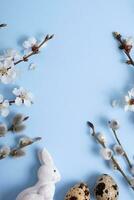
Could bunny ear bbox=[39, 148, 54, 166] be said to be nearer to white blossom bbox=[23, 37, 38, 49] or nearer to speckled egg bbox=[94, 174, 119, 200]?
speckled egg bbox=[94, 174, 119, 200]

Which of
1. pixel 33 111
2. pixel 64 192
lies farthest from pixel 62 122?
pixel 64 192

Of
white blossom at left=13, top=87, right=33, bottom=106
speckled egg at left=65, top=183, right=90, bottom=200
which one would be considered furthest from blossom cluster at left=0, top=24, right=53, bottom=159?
speckled egg at left=65, top=183, right=90, bottom=200

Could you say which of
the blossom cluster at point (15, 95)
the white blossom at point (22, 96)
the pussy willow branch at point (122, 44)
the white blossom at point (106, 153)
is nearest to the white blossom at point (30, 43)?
the blossom cluster at point (15, 95)

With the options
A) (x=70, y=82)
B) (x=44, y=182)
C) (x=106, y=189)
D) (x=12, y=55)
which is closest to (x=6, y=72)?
(x=12, y=55)

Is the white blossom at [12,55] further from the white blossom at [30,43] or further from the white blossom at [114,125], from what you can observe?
the white blossom at [114,125]

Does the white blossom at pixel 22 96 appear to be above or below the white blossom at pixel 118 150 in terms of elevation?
above

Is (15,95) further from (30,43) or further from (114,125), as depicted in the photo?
(114,125)

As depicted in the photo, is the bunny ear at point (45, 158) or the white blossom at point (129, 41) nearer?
the bunny ear at point (45, 158)
